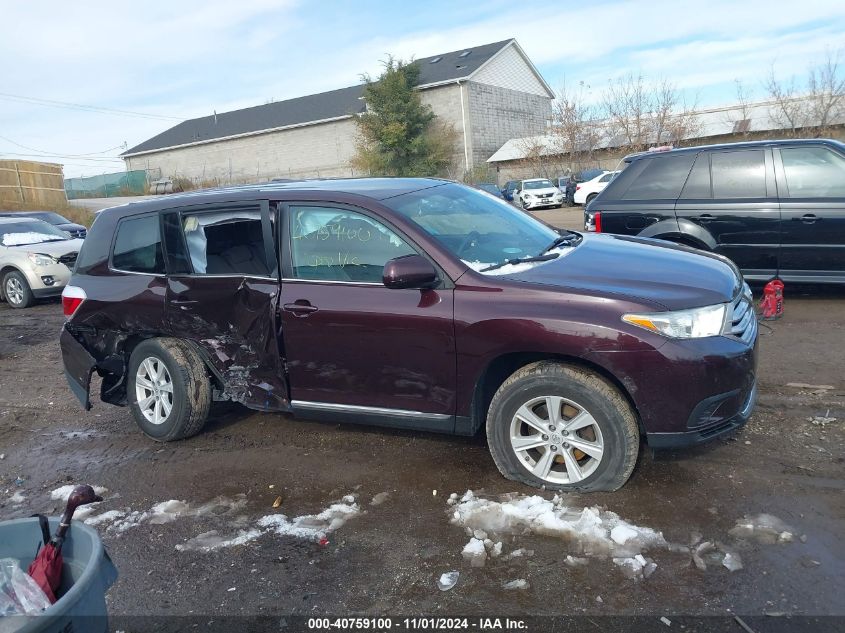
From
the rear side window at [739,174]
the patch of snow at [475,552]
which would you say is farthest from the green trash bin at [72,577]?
the rear side window at [739,174]

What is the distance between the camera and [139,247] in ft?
16.6

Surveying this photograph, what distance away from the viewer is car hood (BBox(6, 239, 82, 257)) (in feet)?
39.5

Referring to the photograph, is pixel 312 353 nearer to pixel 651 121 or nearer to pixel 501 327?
pixel 501 327

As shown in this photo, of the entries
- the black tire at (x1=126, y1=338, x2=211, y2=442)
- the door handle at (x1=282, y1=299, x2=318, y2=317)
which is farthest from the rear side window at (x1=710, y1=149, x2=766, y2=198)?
the black tire at (x1=126, y1=338, x2=211, y2=442)

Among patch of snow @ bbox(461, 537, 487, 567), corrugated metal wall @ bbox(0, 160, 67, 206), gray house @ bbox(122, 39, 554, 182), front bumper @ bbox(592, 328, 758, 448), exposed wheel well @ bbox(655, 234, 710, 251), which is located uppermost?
gray house @ bbox(122, 39, 554, 182)

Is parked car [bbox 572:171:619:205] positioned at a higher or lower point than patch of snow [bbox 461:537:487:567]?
higher

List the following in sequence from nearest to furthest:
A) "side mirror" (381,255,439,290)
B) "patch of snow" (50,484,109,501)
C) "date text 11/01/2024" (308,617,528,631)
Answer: "date text 11/01/2024" (308,617,528,631)
"side mirror" (381,255,439,290)
"patch of snow" (50,484,109,501)

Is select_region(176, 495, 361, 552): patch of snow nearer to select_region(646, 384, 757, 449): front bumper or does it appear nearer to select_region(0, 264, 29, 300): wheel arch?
select_region(646, 384, 757, 449): front bumper

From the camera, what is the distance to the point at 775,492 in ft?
11.7

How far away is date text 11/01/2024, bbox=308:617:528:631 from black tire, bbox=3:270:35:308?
11.1m

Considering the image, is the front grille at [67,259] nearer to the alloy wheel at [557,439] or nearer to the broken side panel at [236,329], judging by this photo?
the broken side panel at [236,329]

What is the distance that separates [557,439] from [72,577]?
7.90 ft

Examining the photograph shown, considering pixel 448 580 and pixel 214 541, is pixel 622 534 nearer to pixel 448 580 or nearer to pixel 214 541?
pixel 448 580

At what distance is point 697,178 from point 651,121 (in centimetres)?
3202
